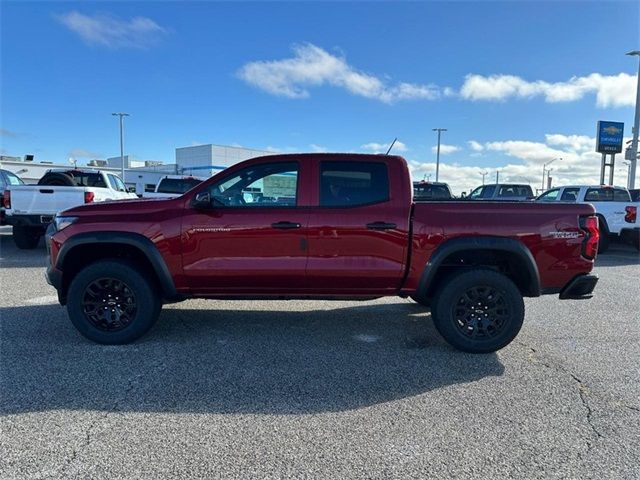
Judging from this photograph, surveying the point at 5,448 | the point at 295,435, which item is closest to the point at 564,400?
the point at 295,435

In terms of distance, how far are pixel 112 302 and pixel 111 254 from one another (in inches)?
19.6

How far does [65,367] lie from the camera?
156 inches

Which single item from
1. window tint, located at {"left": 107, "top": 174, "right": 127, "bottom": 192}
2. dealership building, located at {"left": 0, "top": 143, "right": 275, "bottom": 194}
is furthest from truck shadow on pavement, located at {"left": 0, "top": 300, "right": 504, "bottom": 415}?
dealership building, located at {"left": 0, "top": 143, "right": 275, "bottom": 194}

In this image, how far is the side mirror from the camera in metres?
4.32

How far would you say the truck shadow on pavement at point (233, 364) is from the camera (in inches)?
134

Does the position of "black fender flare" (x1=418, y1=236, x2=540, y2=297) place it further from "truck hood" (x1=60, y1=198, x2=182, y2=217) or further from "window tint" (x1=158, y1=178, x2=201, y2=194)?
"window tint" (x1=158, y1=178, x2=201, y2=194)

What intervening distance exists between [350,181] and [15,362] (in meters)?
3.49

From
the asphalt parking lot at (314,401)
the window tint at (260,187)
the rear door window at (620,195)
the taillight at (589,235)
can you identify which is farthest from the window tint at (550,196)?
the window tint at (260,187)

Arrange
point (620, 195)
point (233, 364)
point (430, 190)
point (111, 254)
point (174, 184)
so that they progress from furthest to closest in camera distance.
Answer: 1. point (430, 190)
2. point (174, 184)
3. point (620, 195)
4. point (111, 254)
5. point (233, 364)

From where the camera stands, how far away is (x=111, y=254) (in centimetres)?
468

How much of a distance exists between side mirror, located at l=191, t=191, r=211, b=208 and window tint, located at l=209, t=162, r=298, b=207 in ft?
0.27

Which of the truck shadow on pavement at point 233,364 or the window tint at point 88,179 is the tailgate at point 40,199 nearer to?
the window tint at point 88,179

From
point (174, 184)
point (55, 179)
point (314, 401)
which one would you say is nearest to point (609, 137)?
point (174, 184)

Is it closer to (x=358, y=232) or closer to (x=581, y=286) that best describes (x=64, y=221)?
(x=358, y=232)
